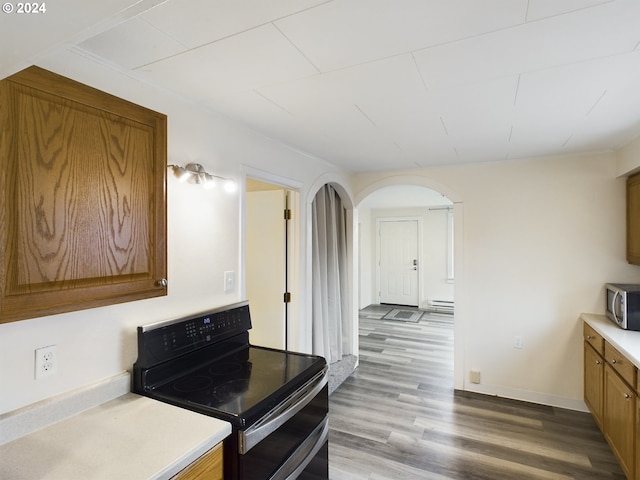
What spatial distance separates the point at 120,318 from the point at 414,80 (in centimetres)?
172

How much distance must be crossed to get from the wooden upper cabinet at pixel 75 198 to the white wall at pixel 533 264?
296 cm

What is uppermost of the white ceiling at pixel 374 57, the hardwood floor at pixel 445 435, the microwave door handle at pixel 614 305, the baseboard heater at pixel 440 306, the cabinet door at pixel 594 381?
the white ceiling at pixel 374 57

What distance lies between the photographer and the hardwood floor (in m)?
2.29

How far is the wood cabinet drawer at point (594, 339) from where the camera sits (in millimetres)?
2559

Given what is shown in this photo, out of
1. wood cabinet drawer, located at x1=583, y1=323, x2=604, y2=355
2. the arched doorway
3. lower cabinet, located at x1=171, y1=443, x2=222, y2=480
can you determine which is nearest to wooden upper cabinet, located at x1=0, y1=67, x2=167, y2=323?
lower cabinet, located at x1=171, y1=443, x2=222, y2=480

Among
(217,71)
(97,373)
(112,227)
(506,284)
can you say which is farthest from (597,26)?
(506,284)

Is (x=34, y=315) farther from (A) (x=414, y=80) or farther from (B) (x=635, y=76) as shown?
(B) (x=635, y=76)

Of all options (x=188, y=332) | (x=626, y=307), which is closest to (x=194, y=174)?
(x=188, y=332)

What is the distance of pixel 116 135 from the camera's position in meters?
1.23

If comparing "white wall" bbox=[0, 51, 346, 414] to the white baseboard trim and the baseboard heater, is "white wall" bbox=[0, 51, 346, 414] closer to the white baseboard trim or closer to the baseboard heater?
the white baseboard trim

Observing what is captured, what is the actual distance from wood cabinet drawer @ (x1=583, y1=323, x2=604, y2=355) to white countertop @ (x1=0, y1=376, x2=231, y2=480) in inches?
109

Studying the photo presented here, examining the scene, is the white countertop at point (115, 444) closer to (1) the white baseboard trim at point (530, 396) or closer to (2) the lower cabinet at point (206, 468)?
(2) the lower cabinet at point (206, 468)

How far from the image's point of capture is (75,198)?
1107 mm

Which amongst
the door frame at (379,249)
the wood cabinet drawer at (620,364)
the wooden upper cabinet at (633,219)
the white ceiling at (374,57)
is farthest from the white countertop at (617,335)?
the door frame at (379,249)
